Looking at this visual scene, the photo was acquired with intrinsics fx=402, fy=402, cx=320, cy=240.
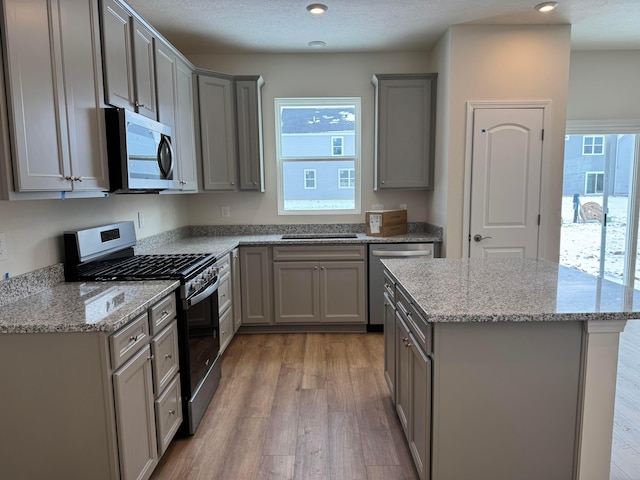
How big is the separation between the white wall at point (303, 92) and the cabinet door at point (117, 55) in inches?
74.3

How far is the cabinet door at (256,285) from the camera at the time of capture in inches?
149

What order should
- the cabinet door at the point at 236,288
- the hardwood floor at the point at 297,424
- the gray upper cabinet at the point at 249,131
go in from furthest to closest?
the gray upper cabinet at the point at 249,131 → the cabinet door at the point at 236,288 → the hardwood floor at the point at 297,424

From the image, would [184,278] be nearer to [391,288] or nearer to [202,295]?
[202,295]

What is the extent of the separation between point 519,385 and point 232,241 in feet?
9.07

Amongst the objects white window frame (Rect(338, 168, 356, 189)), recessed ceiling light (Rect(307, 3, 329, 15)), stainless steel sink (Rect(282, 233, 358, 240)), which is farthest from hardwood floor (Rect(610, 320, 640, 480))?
recessed ceiling light (Rect(307, 3, 329, 15))

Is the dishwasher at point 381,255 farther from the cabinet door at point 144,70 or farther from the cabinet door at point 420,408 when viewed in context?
the cabinet door at point 144,70

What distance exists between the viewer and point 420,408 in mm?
1754

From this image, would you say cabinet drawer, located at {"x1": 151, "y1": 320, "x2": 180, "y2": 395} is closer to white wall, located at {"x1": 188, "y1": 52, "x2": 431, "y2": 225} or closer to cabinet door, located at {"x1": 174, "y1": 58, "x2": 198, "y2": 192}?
cabinet door, located at {"x1": 174, "y1": 58, "x2": 198, "y2": 192}

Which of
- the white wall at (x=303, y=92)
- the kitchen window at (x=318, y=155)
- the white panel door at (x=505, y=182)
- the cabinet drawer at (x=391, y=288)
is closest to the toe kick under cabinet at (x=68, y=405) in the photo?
the cabinet drawer at (x=391, y=288)

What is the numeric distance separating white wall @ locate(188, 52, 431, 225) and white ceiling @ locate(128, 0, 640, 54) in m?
0.14

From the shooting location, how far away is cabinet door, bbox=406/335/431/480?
5.36 feet

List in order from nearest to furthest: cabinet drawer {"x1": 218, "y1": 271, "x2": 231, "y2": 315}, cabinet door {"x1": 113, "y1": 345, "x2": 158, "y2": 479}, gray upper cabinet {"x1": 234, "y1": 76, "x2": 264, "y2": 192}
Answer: cabinet door {"x1": 113, "y1": 345, "x2": 158, "y2": 479}, cabinet drawer {"x1": 218, "y1": 271, "x2": 231, "y2": 315}, gray upper cabinet {"x1": 234, "y1": 76, "x2": 264, "y2": 192}

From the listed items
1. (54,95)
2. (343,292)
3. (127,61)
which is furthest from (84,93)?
(343,292)

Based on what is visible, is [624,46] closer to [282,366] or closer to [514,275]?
[514,275]
